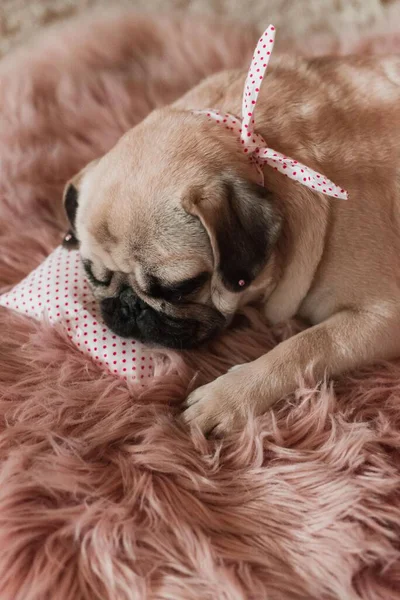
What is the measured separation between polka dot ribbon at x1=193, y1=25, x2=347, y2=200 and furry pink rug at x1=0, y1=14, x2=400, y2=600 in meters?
0.35

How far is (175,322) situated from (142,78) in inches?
42.9

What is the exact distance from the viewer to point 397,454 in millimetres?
1087

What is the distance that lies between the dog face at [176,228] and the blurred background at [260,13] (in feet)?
3.83

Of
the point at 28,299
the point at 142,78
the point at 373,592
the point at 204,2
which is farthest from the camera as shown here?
the point at 204,2

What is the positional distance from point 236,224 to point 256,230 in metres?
0.04

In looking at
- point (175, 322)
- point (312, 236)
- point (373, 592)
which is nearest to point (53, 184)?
point (175, 322)

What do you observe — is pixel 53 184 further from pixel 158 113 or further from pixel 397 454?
pixel 397 454

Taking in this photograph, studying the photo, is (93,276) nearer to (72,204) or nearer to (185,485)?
(72,204)

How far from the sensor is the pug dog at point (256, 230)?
1.09 m

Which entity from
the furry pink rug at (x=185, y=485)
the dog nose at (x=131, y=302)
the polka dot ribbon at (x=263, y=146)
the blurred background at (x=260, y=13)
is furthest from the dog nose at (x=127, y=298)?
the blurred background at (x=260, y=13)

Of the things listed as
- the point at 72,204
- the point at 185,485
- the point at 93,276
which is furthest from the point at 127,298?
the point at 185,485

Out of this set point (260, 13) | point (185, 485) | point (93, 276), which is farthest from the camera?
point (260, 13)

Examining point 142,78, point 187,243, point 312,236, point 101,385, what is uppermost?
point 142,78

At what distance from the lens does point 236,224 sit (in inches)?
42.5
